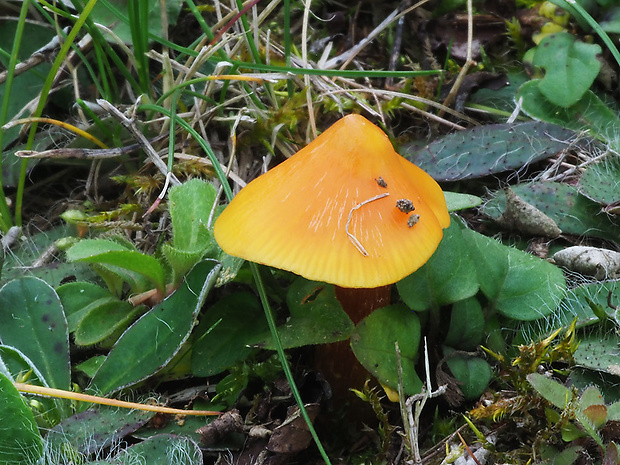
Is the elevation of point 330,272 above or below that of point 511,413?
above

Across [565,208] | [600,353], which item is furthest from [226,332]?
[565,208]

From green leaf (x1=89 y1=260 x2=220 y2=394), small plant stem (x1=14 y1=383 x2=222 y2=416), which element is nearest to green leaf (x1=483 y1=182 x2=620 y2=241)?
green leaf (x1=89 y1=260 x2=220 y2=394)

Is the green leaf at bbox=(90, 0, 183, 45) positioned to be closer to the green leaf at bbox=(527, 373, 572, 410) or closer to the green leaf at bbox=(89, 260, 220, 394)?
the green leaf at bbox=(89, 260, 220, 394)

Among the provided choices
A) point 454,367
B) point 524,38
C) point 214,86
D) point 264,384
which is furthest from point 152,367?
point 524,38

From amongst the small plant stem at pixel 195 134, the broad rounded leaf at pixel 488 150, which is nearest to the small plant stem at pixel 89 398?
the small plant stem at pixel 195 134

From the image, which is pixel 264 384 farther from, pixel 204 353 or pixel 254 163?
pixel 254 163

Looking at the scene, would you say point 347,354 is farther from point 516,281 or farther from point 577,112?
point 577,112

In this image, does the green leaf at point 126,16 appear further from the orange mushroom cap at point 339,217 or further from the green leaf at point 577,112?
the green leaf at point 577,112
